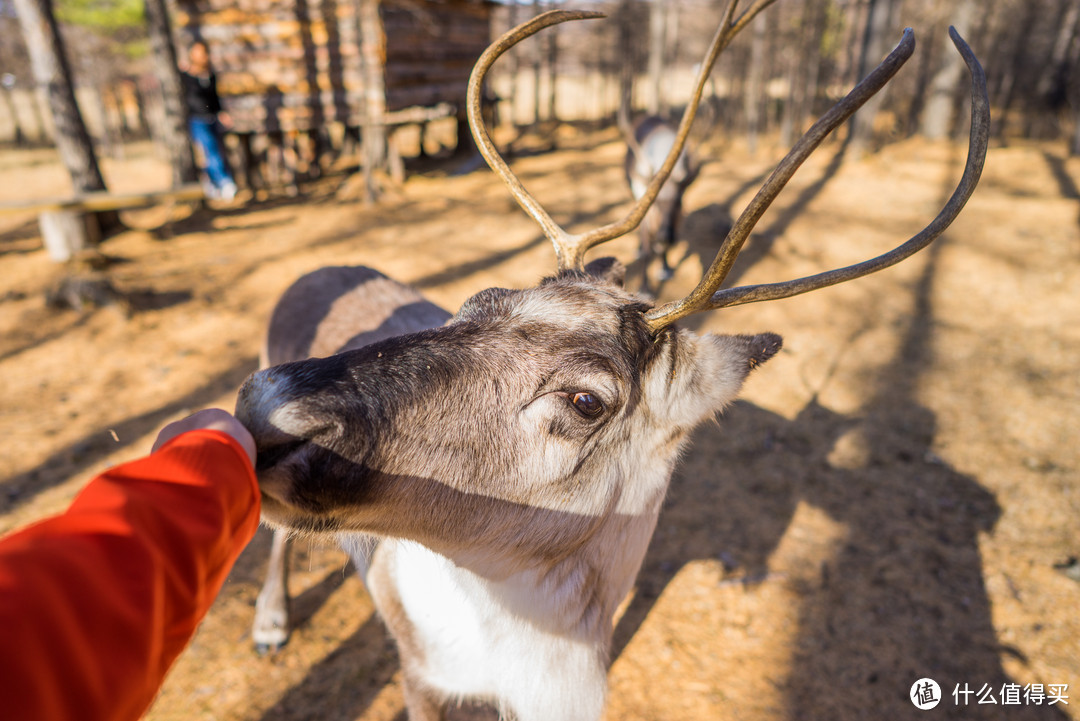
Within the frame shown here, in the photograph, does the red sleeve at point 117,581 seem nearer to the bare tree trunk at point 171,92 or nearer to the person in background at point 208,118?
the bare tree trunk at point 171,92

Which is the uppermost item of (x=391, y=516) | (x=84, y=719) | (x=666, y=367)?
(x=84, y=719)

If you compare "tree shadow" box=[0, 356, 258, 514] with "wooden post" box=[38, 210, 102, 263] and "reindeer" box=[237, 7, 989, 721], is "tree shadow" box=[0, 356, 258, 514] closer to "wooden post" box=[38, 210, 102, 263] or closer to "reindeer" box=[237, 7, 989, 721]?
"reindeer" box=[237, 7, 989, 721]

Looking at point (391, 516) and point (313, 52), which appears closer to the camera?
point (391, 516)

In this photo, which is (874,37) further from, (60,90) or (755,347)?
(60,90)

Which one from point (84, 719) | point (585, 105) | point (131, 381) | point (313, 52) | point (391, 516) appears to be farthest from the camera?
point (585, 105)

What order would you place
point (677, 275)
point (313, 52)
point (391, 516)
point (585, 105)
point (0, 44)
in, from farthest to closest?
1. point (585, 105)
2. point (0, 44)
3. point (313, 52)
4. point (677, 275)
5. point (391, 516)

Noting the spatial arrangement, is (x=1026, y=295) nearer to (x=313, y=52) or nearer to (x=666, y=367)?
(x=666, y=367)

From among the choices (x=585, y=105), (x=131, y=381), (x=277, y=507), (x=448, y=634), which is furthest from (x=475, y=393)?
(x=585, y=105)

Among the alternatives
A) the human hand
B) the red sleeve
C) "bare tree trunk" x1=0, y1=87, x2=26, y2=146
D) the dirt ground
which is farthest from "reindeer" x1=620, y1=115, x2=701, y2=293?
"bare tree trunk" x1=0, y1=87, x2=26, y2=146

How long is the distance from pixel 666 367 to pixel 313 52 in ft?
41.7

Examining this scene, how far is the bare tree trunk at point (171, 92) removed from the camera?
10250 millimetres

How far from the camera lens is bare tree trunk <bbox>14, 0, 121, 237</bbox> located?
800 centimetres

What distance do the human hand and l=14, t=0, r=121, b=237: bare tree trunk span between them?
33.2 feet

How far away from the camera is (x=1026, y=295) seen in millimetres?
7090
